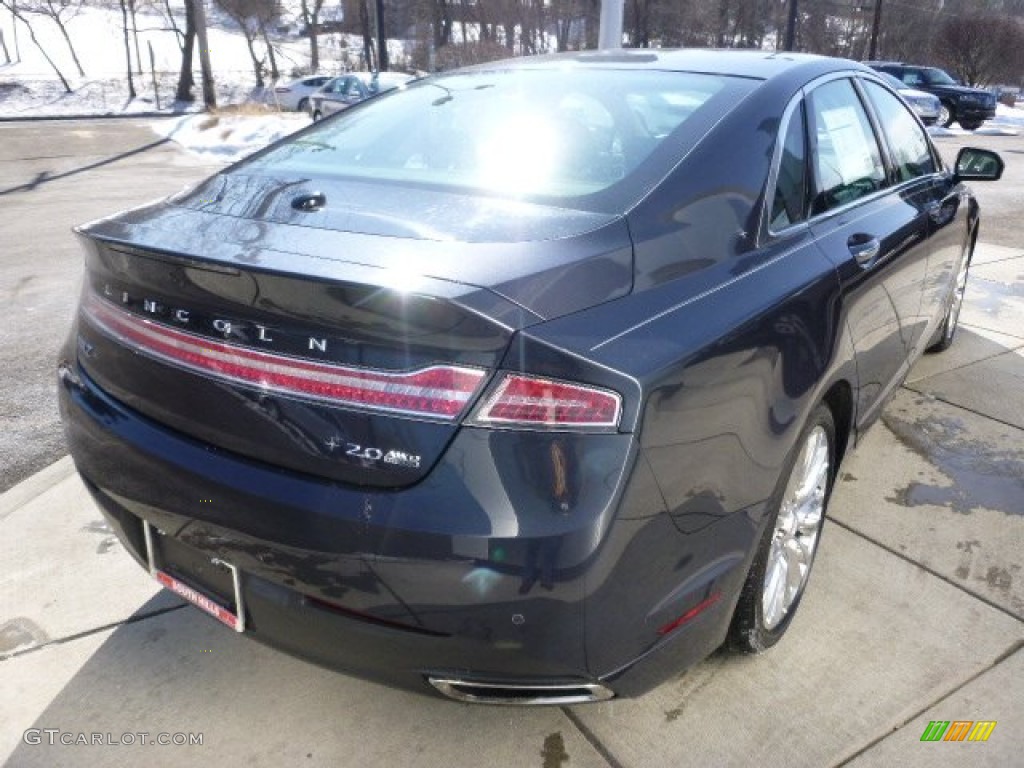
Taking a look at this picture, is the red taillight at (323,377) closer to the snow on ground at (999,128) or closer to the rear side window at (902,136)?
the rear side window at (902,136)

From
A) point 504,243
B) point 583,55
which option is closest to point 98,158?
point 583,55

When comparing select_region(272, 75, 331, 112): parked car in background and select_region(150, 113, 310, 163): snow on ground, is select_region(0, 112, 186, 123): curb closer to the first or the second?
select_region(272, 75, 331, 112): parked car in background

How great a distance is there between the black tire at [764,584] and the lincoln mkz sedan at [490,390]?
0.01 metres

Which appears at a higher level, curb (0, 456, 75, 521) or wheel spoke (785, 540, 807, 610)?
wheel spoke (785, 540, 807, 610)

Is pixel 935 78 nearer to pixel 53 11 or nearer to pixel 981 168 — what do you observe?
pixel 981 168

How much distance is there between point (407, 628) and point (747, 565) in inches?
32.8

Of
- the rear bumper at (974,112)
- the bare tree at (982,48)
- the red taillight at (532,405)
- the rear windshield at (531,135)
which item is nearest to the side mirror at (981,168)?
the rear windshield at (531,135)

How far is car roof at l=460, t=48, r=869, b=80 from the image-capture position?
268 cm

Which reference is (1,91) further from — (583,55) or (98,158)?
(583,55)

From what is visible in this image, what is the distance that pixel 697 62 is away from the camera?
2.82 m

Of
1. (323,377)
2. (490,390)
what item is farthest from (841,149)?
(323,377)

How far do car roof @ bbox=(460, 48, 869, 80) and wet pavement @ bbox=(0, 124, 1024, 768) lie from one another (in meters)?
1.62

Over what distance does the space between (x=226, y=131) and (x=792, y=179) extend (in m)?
20.2

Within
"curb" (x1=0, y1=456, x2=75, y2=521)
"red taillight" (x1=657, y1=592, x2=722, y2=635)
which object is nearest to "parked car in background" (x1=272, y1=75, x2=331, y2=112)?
"curb" (x1=0, y1=456, x2=75, y2=521)
